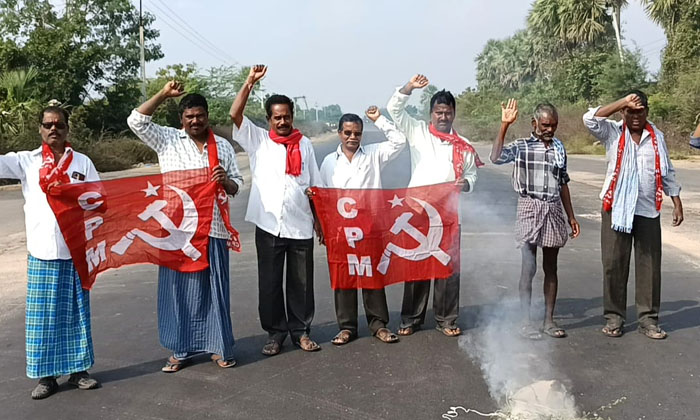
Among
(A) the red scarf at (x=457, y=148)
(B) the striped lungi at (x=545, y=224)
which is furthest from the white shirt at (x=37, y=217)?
(B) the striped lungi at (x=545, y=224)

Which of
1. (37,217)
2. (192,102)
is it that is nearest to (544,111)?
(192,102)

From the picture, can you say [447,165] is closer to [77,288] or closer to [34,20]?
[77,288]

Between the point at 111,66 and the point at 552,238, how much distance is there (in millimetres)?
31471

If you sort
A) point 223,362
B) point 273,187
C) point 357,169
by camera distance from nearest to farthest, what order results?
point 223,362 → point 273,187 → point 357,169

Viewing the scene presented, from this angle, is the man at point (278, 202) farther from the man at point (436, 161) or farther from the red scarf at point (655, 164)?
the red scarf at point (655, 164)

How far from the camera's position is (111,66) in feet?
107

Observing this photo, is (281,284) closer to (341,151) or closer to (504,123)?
(341,151)

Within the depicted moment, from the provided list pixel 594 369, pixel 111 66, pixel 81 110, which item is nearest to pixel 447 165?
pixel 594 369

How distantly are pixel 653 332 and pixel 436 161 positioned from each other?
7.42ft

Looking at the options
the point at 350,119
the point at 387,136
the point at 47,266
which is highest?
the point at 350,119

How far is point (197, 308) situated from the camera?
15.6ft

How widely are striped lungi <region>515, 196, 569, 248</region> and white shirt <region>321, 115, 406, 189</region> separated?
3.88 feet

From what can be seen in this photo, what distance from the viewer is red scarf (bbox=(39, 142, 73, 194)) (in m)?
4.29

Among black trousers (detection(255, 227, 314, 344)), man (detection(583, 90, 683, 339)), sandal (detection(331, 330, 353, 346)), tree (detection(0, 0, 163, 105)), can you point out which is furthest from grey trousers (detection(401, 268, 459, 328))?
tree (detection(0, 0, 163, 105))
